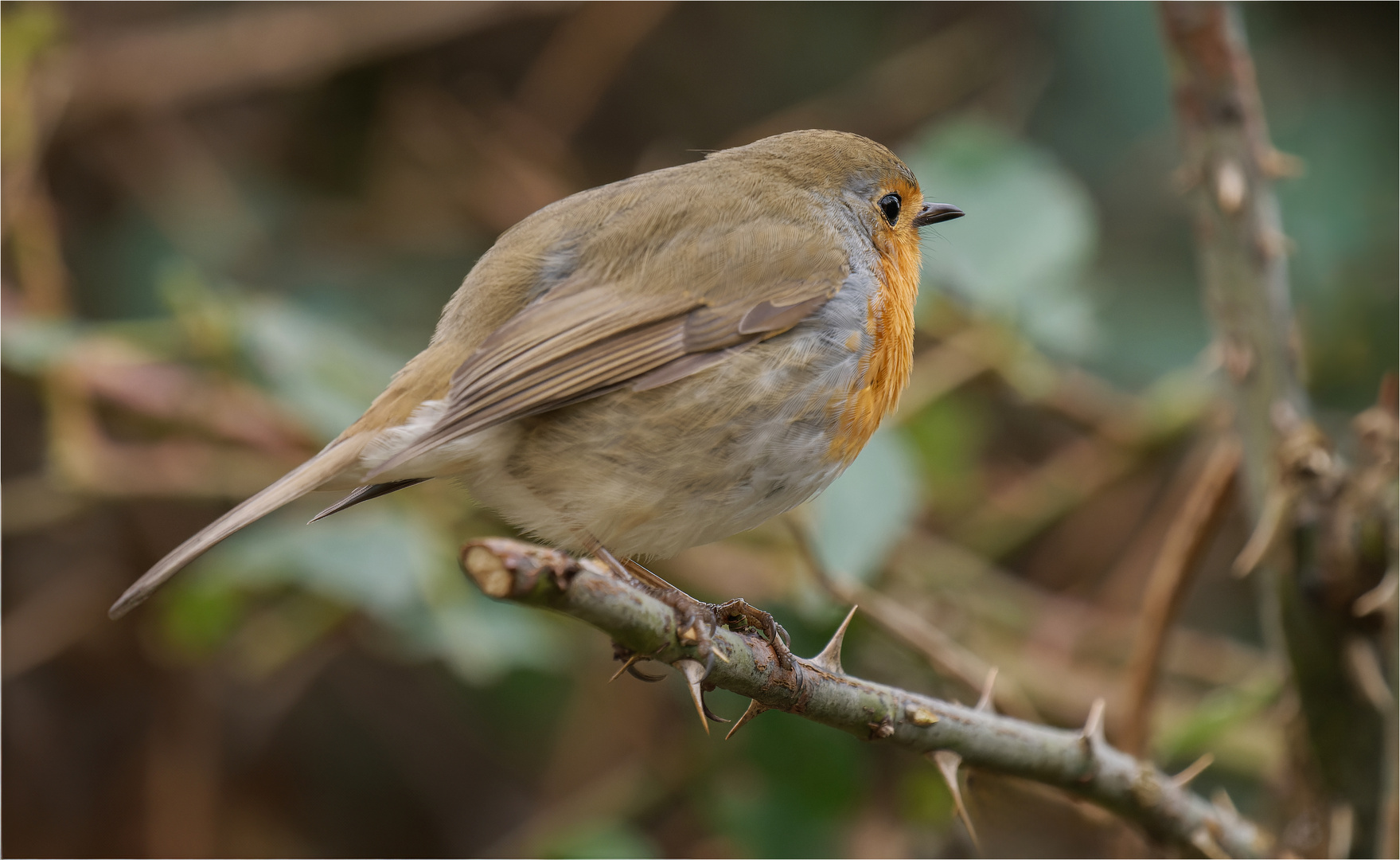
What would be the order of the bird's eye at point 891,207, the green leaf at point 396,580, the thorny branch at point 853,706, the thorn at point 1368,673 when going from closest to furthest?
the thorny branch at point 853,706 < the thorn at point 1368,673 < the green leaf at point 396,580 < the bird's eye at point 891,207

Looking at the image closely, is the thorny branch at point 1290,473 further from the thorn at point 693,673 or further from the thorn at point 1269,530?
the thorn at point 693,673

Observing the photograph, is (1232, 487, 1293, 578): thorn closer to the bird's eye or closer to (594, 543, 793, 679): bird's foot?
(594, 543, 793, 679): bird's foot

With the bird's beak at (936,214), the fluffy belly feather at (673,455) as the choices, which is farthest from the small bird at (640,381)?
the bird's beak at (936,214)

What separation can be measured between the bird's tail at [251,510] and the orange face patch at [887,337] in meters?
0.93

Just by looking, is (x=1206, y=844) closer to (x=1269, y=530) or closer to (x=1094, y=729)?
(x=1094, y=729)

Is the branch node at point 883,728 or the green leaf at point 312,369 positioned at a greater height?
the branch node at point 883,728

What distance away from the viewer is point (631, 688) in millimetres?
4113

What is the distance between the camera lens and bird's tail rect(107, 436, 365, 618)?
5.96 feet

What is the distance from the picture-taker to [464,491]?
2.62 metres

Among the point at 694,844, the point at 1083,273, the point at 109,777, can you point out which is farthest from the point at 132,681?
the point at 1083,273

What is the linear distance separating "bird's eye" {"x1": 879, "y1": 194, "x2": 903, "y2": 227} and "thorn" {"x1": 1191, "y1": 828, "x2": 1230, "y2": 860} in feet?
4.94

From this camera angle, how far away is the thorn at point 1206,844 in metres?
2.20

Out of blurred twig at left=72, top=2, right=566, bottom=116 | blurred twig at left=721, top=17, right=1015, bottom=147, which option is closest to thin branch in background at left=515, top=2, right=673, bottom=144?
blurred twig at left=72, top=2, right=566, bottom=116

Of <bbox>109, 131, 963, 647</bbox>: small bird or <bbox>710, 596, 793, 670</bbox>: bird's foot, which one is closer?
<bbox>710, 596, 793, 670</bbox>: bird's foot
